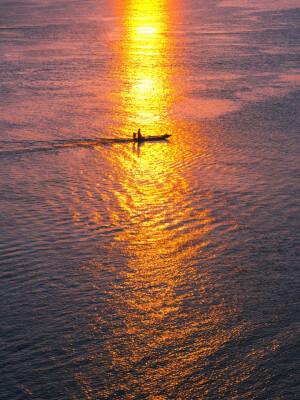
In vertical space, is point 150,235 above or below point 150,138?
below

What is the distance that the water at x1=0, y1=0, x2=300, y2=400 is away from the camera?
10461mm

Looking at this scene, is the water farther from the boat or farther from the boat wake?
the boat

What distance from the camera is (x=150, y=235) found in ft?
49.2

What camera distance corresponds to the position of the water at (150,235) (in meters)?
10.5

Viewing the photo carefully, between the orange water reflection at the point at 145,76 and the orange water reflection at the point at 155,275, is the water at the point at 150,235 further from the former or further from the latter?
the orange water reflection at the point at 145,76

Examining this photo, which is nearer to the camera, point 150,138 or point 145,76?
point 150,138

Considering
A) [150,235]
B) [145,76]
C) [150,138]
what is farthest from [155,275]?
[145,76]

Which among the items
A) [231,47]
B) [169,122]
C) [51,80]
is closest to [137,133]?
[169,122]

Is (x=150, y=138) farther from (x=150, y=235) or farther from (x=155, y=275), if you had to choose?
(x=155, y=275)

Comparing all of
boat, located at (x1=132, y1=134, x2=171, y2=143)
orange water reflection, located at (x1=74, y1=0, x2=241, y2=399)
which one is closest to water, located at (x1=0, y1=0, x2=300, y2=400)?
orange water reflection, located at (x1=74, y1=0, x2=241, y2=399)

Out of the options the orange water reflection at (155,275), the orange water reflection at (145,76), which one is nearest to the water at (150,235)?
the orange water reflection at (155,275)

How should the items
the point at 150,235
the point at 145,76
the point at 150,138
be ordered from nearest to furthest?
1. the point at 150,235
2. the point at 150,138
3. the point at 145,76

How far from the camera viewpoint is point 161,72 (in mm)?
32625

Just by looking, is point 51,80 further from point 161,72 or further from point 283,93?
point 283,93
